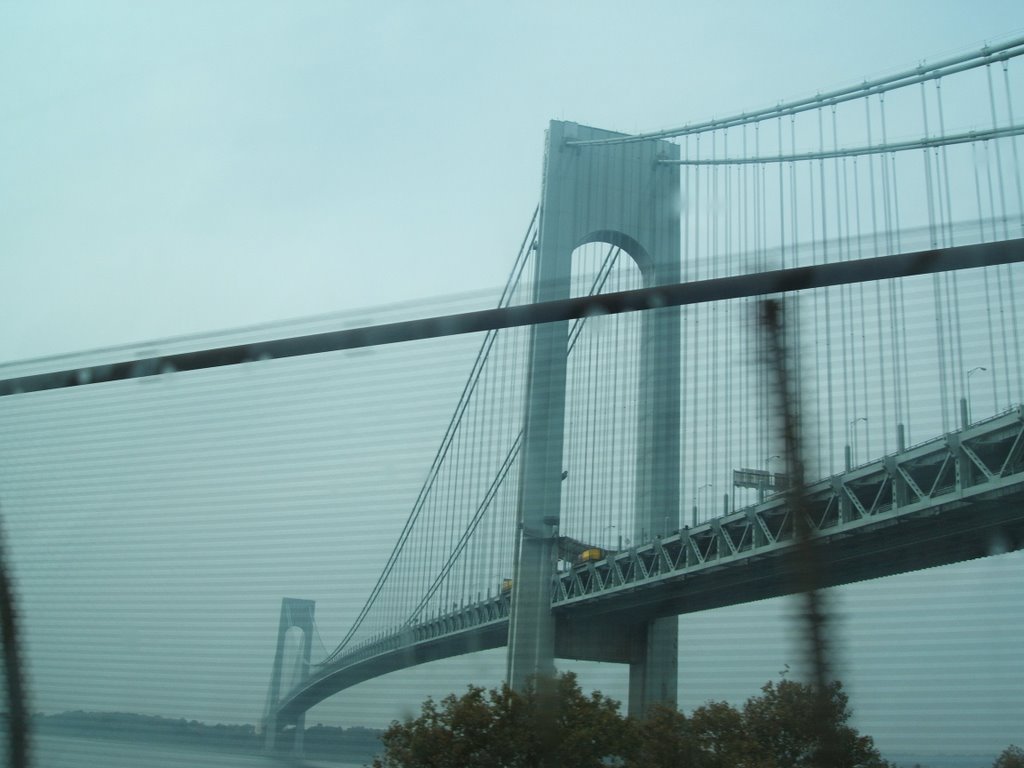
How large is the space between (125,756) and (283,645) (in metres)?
0.49

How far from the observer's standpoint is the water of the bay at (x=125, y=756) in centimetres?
197

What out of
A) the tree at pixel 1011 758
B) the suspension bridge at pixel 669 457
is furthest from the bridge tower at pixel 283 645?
the tree at pixel 1011 758

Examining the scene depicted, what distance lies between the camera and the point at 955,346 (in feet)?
4.81

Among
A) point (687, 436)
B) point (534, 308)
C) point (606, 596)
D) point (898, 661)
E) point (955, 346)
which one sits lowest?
point (898, 661)

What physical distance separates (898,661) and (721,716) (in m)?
0.27

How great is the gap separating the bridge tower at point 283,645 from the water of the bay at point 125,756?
0.06 metres

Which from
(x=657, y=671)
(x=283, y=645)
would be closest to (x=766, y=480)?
(x=657, y=671)

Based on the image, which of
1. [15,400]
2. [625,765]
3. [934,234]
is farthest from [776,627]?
[15,400]

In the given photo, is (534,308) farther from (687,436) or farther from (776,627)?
(776,627)

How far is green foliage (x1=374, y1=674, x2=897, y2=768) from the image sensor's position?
4.42 feet

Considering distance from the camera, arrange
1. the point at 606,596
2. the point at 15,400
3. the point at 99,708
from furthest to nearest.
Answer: the point at 15,400 < the point at 99,708 < the point at 606,596

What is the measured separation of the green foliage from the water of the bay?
1.40ft

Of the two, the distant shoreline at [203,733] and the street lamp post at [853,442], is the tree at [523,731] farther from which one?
the street lamp post at [853,442]

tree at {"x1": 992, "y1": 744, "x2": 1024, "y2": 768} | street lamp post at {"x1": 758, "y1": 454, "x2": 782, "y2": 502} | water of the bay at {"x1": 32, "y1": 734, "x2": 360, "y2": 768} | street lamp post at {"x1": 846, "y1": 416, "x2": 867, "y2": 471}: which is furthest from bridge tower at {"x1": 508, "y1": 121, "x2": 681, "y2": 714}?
water of the bay at {"x1": 32, "y1": 734, "x2": 360, "y2": 768}
